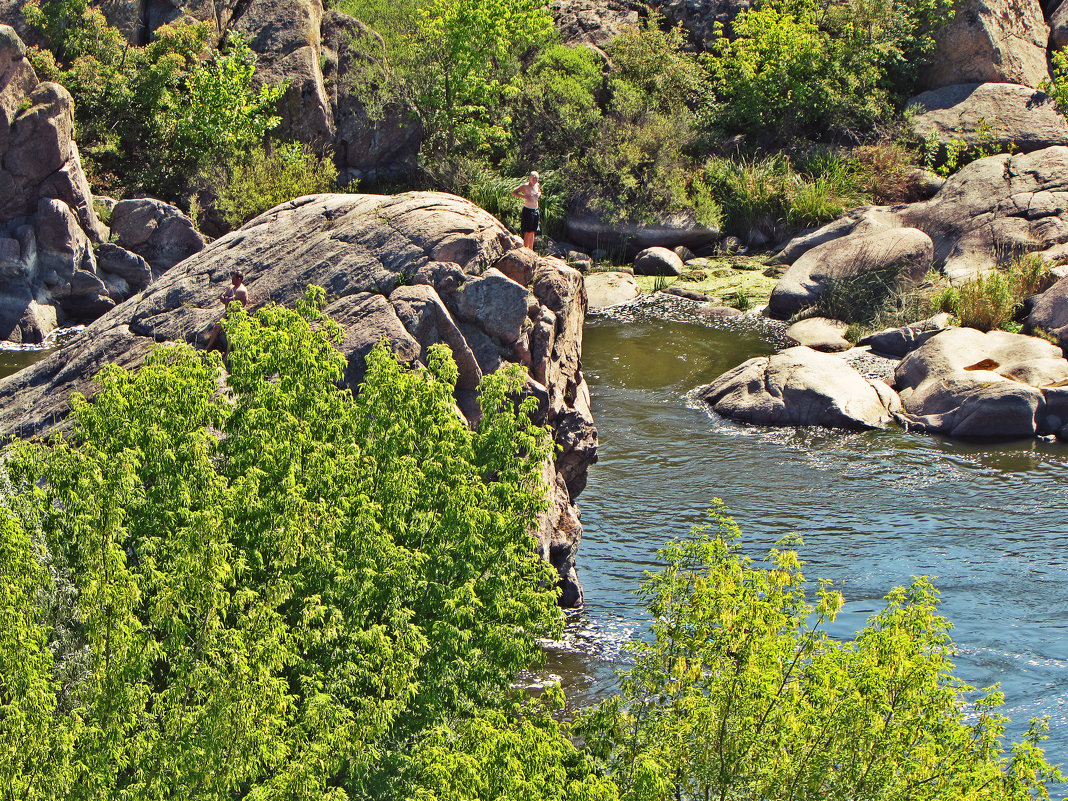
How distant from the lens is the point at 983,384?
26438 mm

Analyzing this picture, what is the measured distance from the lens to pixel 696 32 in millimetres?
51531

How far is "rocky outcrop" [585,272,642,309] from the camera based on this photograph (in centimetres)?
3725

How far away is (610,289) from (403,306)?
1994 cm

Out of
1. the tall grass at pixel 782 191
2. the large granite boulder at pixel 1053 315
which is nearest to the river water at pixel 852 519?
the large granite boulder at pixel 1053 315

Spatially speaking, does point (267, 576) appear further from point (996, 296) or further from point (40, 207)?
point (40, 207)

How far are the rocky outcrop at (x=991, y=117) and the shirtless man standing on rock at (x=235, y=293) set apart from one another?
3237 cm

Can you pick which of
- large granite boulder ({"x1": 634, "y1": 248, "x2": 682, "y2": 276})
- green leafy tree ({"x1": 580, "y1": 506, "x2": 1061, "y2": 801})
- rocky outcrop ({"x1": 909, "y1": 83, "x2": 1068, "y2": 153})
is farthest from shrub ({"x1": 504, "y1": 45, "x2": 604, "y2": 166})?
green leafy tree ({"x1": 580, "y1": 506, "x2": 1061, "y2": 801})

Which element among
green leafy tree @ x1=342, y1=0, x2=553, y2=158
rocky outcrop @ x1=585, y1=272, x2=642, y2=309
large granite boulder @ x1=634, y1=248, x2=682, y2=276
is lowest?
rocky outcrop @ x1=585, y1=272, x2=642, y2=309

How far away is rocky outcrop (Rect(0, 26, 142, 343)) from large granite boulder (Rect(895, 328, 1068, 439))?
2420 centimetres

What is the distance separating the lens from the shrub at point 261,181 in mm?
37344

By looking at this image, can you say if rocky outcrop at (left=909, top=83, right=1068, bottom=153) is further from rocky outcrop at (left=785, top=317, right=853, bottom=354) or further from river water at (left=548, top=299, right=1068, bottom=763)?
river water at (left=548, top=299, right=1068, bottom=763)

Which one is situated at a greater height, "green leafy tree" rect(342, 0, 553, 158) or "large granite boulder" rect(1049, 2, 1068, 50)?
"large granite boulder" rect(1049, 2, 1068, 50)

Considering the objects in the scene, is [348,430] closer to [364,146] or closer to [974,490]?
[974,490]

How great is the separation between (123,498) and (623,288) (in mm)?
27654
